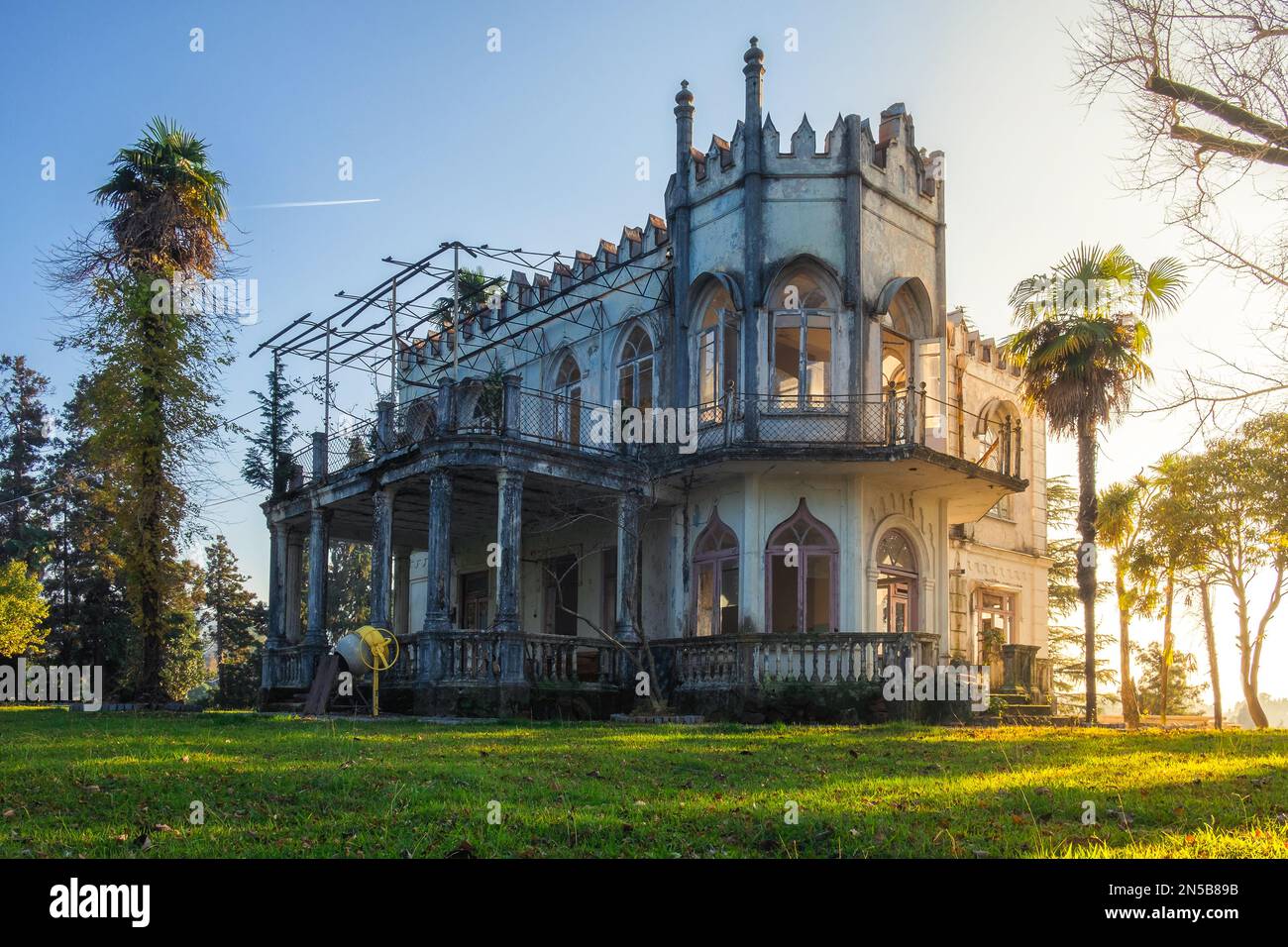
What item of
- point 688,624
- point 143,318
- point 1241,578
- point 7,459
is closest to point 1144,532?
point 1241,578

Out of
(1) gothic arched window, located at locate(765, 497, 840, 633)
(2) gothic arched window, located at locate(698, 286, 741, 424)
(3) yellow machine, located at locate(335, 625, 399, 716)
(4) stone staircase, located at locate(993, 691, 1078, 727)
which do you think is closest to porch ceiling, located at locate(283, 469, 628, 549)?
(2) gothic arched window, located at locate(698, 286, 741, 424)

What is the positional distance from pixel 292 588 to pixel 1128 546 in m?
19.8

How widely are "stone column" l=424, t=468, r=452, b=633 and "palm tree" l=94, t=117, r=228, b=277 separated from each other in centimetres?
812

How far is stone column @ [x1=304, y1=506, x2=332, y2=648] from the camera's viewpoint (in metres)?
23.7

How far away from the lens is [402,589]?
31.8m

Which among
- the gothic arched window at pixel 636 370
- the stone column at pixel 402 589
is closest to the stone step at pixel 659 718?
the gothic arched window at pixel 636 370

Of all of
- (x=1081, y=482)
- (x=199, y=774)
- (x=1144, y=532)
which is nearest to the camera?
(x=199, y=774)

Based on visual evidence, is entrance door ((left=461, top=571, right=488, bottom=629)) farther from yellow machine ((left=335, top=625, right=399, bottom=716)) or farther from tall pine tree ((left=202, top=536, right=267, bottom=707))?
tall pine tree ((left=202, top=536, right=267, bottom=707))

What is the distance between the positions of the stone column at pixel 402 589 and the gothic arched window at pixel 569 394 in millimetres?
7463

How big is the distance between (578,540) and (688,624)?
453cm

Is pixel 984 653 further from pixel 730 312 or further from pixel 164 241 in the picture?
pixel 164 241

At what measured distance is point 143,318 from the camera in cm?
2302

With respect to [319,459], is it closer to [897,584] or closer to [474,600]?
[474,600]

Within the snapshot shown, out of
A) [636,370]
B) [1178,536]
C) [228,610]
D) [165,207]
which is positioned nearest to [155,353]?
[165,207]
